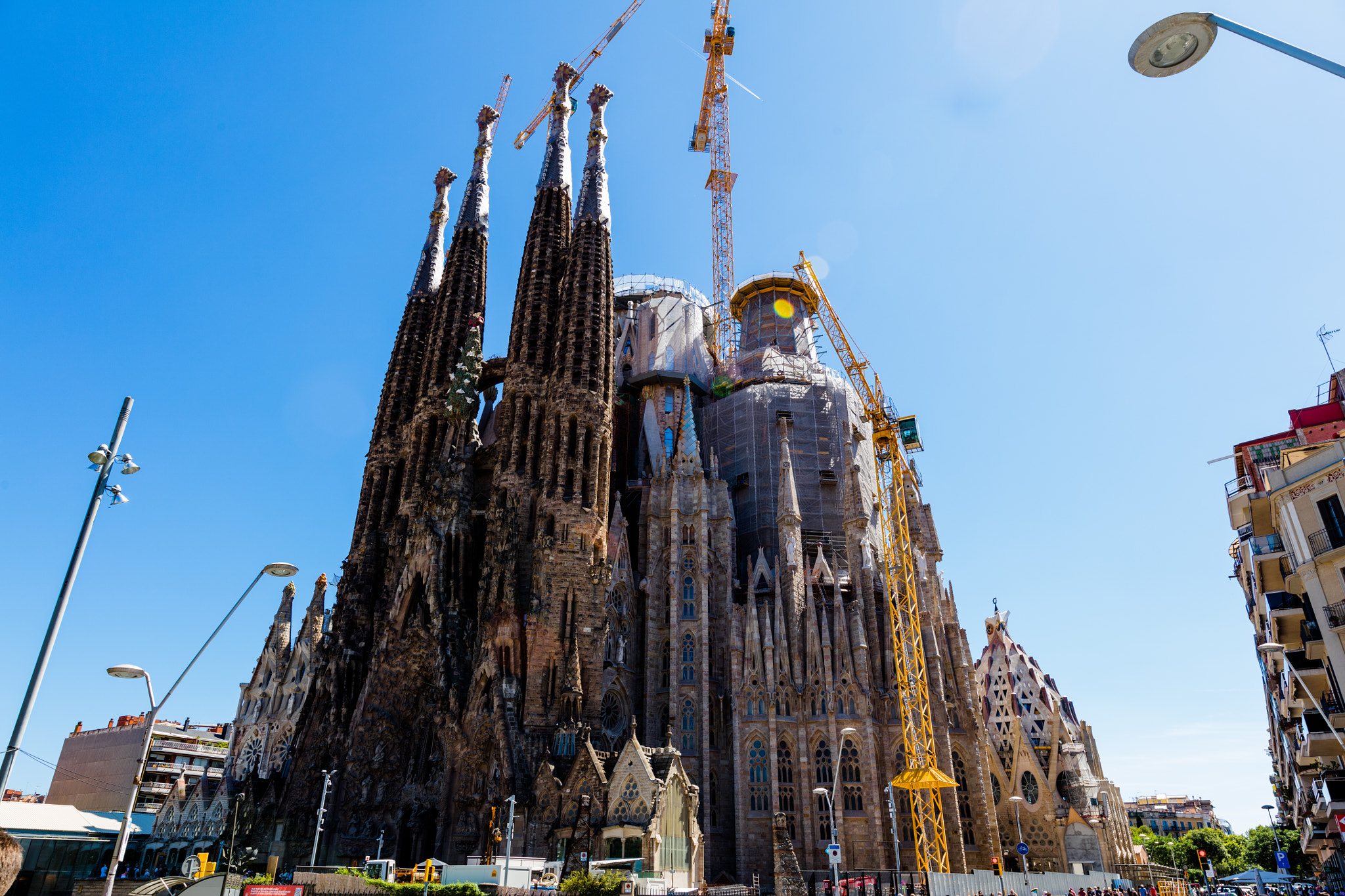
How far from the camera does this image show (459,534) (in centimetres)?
5062

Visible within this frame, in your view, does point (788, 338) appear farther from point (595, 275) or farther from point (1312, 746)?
point (1312, 746)

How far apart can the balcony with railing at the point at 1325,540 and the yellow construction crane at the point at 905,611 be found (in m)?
22.5

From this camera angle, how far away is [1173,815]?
140125 millimetres

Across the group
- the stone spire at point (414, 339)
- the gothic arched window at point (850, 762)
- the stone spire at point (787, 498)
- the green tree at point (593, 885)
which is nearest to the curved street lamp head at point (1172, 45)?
the green tree at point (593, 885)

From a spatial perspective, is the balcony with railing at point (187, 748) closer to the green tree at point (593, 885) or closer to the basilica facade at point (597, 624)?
the basilica facade at point (597, 624)

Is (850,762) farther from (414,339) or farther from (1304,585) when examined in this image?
(414,339)

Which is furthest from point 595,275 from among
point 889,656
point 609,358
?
point 889,656

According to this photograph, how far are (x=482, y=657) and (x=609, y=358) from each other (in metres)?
21.2

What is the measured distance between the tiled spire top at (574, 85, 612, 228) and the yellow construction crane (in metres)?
17.1

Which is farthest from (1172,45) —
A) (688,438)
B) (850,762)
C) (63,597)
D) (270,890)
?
(688,438)

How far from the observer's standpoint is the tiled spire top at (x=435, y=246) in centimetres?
6781

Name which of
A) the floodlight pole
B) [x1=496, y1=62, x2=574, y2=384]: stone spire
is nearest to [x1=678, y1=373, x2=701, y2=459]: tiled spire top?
[x1=496, y1=62, x2=574, y2=384]: stone spire

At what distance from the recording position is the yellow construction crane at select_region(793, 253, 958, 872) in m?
42.8

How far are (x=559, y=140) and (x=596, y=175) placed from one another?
626cm
